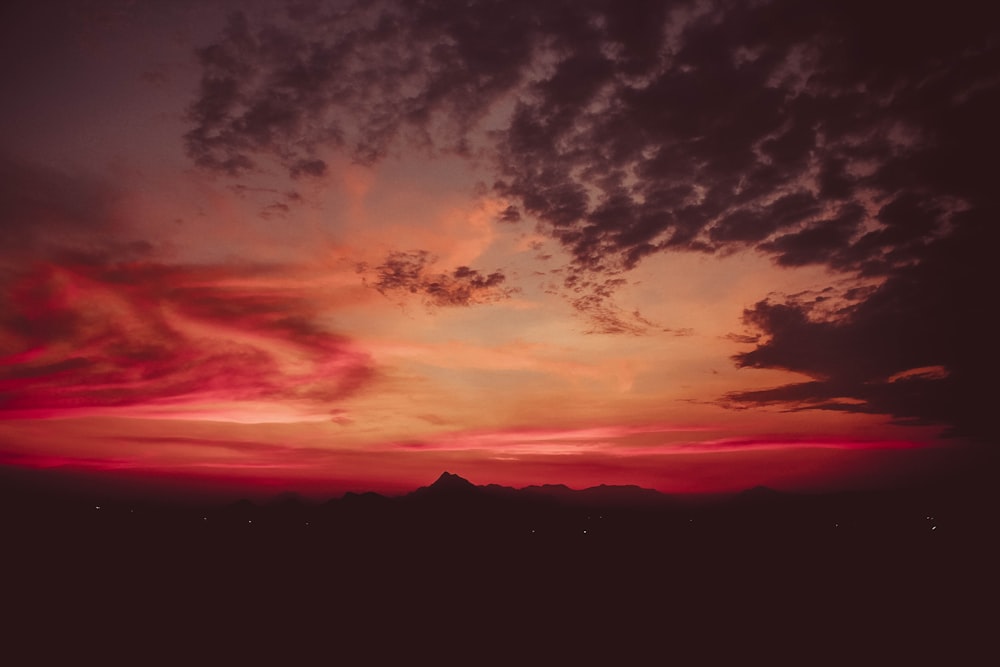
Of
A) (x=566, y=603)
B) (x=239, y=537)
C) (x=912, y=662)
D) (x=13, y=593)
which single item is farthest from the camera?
(x=239, y=537)

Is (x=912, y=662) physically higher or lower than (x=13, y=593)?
lower

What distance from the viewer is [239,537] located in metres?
76.1

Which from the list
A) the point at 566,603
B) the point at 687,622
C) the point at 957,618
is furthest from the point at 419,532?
the point at 957,618

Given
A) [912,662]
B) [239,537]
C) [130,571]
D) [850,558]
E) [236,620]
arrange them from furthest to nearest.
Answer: [239,537]
[850,558]
[130,571]
[236,620]
[912,662]

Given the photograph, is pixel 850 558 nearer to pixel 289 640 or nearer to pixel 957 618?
pixel 957 618

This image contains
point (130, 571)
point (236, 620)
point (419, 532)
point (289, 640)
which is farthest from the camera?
point (419, 532)

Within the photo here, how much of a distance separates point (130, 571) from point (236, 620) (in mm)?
19121

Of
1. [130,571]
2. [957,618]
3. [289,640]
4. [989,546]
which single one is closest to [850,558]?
[989,546]

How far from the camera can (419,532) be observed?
301 ft

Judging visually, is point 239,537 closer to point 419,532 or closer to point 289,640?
point 419,532

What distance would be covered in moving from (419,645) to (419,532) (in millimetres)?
66464

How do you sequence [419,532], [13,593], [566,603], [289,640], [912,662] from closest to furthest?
[912,662] → [289,640] → [13,593] → [566,603] → [419,532]

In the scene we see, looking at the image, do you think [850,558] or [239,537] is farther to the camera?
[239,537]

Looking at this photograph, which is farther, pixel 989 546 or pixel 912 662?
pixel 989 546
